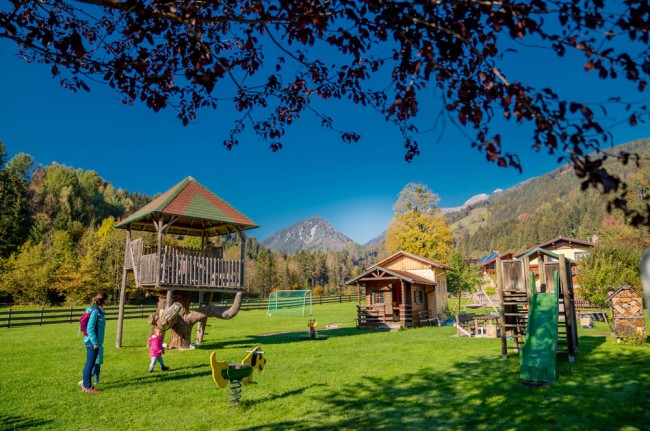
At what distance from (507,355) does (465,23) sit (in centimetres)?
1337

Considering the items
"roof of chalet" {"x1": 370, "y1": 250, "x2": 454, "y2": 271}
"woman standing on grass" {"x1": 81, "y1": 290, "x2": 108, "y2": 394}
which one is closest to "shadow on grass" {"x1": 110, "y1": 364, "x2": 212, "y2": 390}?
"woman standing on grass" {"x1": 81, "y1": 290, "x2": 108, "y2": 394}

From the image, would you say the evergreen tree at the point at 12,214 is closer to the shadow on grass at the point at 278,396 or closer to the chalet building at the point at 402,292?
the chalet building at the point at 402,292

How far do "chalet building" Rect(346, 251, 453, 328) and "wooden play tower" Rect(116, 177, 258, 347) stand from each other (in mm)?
12929

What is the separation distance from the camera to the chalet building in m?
Result: 30.2

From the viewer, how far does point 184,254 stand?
1883 centimetres

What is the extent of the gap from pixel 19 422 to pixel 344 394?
641cm

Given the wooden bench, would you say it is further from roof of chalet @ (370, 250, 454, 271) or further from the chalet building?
roof of chalet @ (370, 250, 454, 271)

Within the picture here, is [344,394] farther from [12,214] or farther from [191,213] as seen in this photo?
[12,214]

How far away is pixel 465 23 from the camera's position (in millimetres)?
3732

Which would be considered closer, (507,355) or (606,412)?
(606,412)

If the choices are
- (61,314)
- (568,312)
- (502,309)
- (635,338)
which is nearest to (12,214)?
(61,314)

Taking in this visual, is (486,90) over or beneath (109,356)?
over

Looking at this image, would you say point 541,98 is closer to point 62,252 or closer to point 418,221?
point 418,221

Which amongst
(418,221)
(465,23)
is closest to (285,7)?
(465,23)
